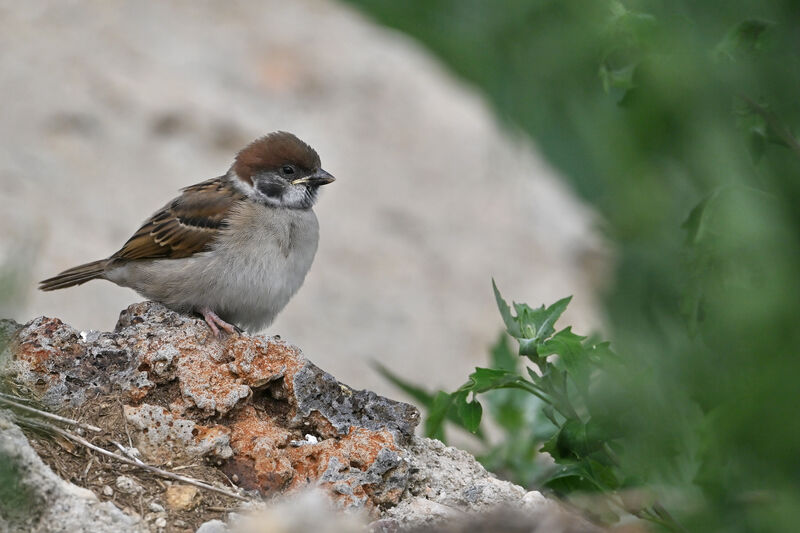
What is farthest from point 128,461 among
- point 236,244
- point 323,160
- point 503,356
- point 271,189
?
point 323,160

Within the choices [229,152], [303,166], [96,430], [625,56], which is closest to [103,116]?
[229,152]

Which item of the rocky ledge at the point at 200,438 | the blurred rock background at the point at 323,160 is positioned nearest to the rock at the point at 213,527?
the rocky ledge at the point at 200,438

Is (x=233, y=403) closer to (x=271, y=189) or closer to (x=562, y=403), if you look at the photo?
(x=562, y=403)

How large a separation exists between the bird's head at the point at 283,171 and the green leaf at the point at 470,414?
5.97 ft

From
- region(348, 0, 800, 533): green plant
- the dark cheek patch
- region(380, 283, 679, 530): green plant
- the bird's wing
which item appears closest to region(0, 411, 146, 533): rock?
region(380, 283, 679, 530): green plant

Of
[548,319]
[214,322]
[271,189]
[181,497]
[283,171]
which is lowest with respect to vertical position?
[181,497]

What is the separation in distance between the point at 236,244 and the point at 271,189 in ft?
1.11

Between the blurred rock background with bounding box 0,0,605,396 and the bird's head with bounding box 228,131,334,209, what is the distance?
1.69 meters

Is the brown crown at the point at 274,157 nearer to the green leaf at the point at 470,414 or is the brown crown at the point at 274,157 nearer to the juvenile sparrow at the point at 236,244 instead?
the juvenile sparrow at the point at 236,244

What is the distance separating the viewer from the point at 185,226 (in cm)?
325

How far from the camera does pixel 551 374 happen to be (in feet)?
5.44

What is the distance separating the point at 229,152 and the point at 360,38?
1719 mm

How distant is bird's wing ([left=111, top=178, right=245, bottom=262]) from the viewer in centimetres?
319

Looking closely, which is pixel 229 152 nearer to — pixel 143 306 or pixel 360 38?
pixel 360 38
